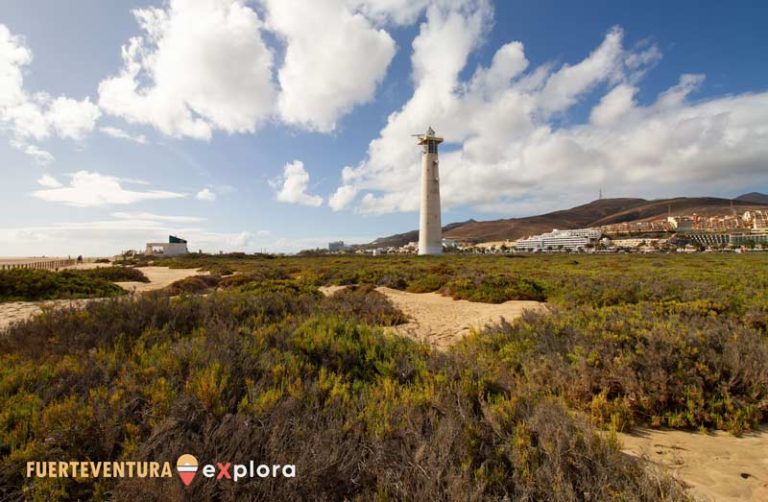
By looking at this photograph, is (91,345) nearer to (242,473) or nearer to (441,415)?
(242,473)

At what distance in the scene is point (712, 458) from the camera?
313cm

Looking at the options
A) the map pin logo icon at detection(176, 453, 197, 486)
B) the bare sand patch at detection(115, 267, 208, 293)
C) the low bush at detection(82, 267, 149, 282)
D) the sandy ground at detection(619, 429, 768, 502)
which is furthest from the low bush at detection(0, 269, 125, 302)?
the sandy ground at detection(619, 429, 768, 502)

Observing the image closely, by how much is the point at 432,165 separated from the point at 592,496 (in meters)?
50.3

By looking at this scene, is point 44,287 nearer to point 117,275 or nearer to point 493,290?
point 117,275

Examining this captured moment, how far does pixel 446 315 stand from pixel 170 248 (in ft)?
230

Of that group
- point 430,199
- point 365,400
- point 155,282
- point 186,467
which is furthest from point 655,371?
point 430,199

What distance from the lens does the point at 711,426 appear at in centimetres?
374

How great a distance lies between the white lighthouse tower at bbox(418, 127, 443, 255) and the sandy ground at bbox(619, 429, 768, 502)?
153 feet

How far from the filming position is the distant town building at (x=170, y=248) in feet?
214

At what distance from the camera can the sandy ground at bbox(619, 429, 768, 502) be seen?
271cm

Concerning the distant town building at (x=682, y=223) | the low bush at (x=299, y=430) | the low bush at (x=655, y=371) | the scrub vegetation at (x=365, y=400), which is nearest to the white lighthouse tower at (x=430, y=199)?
the scrub vegetation at (x=365, y=400)

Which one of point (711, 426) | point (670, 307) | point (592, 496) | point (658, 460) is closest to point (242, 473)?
point (592, 496)

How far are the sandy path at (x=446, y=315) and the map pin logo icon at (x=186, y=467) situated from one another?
4720 mm

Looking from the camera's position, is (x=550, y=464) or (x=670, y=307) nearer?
(x=550, y=464)
